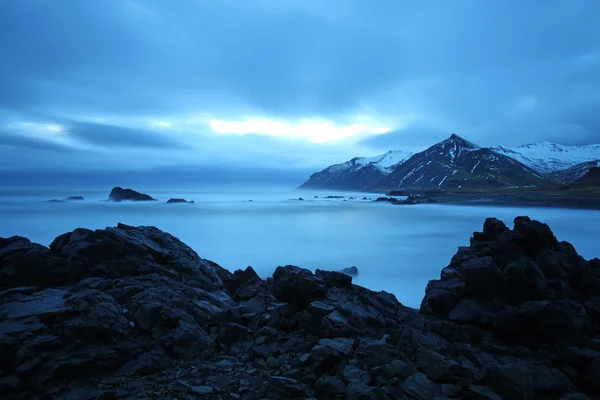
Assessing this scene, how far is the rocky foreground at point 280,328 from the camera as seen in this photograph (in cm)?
729

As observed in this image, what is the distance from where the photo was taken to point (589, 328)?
10898 millimetres

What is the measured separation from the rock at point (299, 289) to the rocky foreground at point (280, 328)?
1.9 inches

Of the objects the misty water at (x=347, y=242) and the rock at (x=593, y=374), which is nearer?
the rock at (x=593, y=374)

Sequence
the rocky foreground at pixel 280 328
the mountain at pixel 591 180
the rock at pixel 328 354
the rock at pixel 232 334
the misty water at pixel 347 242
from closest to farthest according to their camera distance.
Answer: the rocky foreground at pixel 280 328 → the rock at pixel 328 354 → the rock at pixel 232 334 → the misty water at pixel 347 242 → the mountain at pixel 591 180

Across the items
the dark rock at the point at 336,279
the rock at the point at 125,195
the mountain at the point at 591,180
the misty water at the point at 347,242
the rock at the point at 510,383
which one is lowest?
the misty water at the point at 347,242

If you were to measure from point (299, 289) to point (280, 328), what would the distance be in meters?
1.66

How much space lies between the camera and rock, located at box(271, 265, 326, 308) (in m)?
11.9

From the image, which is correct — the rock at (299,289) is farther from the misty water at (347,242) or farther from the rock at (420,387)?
the misty water at (347,242)

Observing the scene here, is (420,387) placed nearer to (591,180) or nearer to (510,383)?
(510,383)

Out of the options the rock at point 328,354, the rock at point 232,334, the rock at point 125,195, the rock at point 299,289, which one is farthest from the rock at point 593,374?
the rock at point 125,195

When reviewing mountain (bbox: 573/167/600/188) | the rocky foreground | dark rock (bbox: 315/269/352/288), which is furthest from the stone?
mountain (bbox: 573/167/600/188)

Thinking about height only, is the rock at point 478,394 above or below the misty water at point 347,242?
above

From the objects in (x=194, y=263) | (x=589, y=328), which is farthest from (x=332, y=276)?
(x=589, y=328)

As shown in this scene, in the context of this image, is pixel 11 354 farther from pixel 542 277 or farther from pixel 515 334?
pixel 542 277
